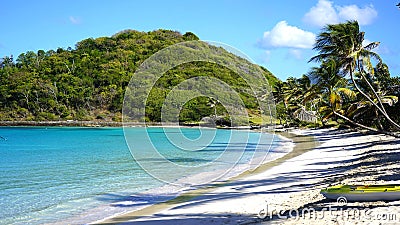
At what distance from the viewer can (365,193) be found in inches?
309

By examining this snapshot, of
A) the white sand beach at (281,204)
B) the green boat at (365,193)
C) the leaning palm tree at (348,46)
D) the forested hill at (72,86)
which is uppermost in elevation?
the forested hill at (72,86)

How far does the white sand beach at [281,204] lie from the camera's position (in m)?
7.05

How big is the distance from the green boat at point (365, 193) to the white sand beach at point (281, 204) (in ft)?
0.52

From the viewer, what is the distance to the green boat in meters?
7.71

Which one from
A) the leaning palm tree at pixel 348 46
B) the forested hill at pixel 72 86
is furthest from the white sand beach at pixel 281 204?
the forested hill at pixel 72 86

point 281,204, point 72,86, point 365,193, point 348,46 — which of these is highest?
point 72,86

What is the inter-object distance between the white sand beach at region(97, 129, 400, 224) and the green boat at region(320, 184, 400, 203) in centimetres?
16

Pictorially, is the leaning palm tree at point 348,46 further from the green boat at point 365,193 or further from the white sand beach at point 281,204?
the green boat at point 365,193

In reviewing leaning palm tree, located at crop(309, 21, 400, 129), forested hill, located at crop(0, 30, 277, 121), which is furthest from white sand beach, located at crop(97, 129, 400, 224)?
forested hill, located at crop(0, 30, 277, 121)

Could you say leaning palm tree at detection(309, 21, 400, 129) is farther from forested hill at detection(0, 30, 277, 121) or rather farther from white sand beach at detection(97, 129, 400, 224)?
forested hill at detection(0, 30, 277, 121)

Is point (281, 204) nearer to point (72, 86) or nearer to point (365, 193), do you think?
point (365, 193)

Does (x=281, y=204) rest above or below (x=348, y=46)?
below

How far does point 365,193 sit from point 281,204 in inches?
79.6

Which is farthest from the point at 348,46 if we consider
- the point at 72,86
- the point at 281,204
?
the point at 72,86
